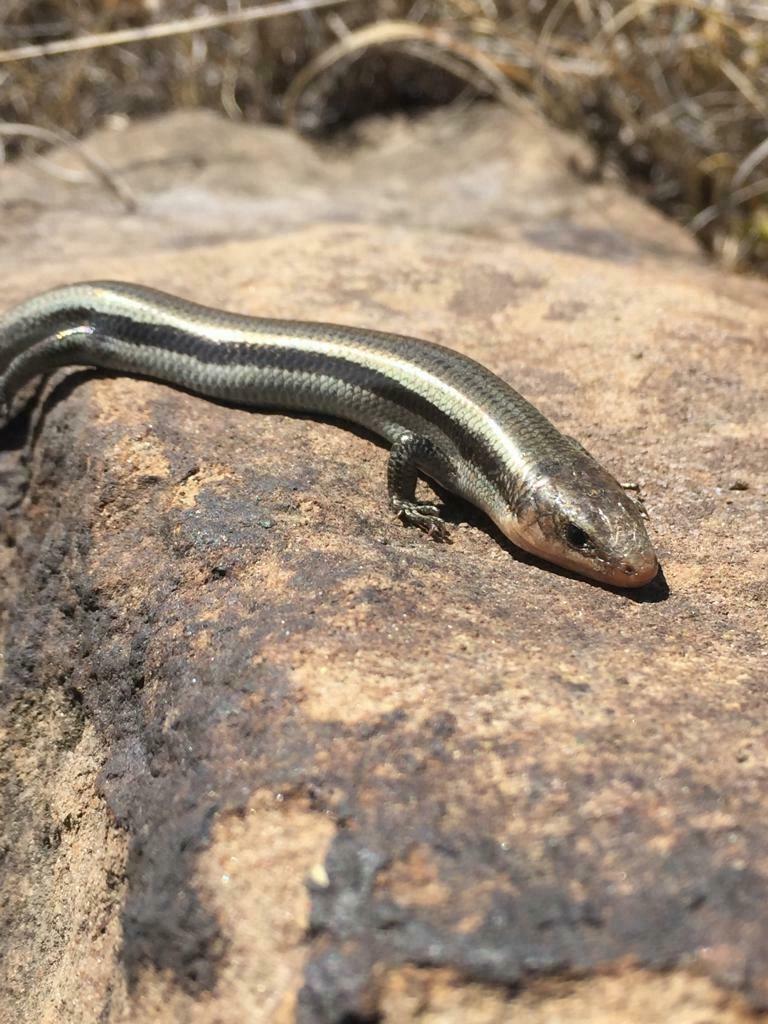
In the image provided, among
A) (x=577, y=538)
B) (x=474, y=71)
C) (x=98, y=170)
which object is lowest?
(x=98, y=170)

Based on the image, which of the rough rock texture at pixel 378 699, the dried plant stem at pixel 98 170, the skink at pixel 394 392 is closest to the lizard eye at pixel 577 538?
the skink at pixel 394 392

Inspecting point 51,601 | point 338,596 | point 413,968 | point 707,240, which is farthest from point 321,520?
point 707,240

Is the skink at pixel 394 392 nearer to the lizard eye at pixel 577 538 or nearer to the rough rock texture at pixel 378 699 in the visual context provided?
the lizard eye at pixel 577 538

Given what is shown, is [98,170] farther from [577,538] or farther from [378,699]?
[378,699]

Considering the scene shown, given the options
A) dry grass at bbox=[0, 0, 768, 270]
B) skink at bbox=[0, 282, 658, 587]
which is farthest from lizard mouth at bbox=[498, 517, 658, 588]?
dry grass at bbox=[0, 0, 768, 270]

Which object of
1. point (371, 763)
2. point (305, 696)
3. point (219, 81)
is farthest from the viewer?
point (219, 81)

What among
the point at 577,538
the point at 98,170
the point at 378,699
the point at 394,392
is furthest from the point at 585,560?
the point at 98,170

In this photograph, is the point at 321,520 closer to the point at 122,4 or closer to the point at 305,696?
the point at 305,696
